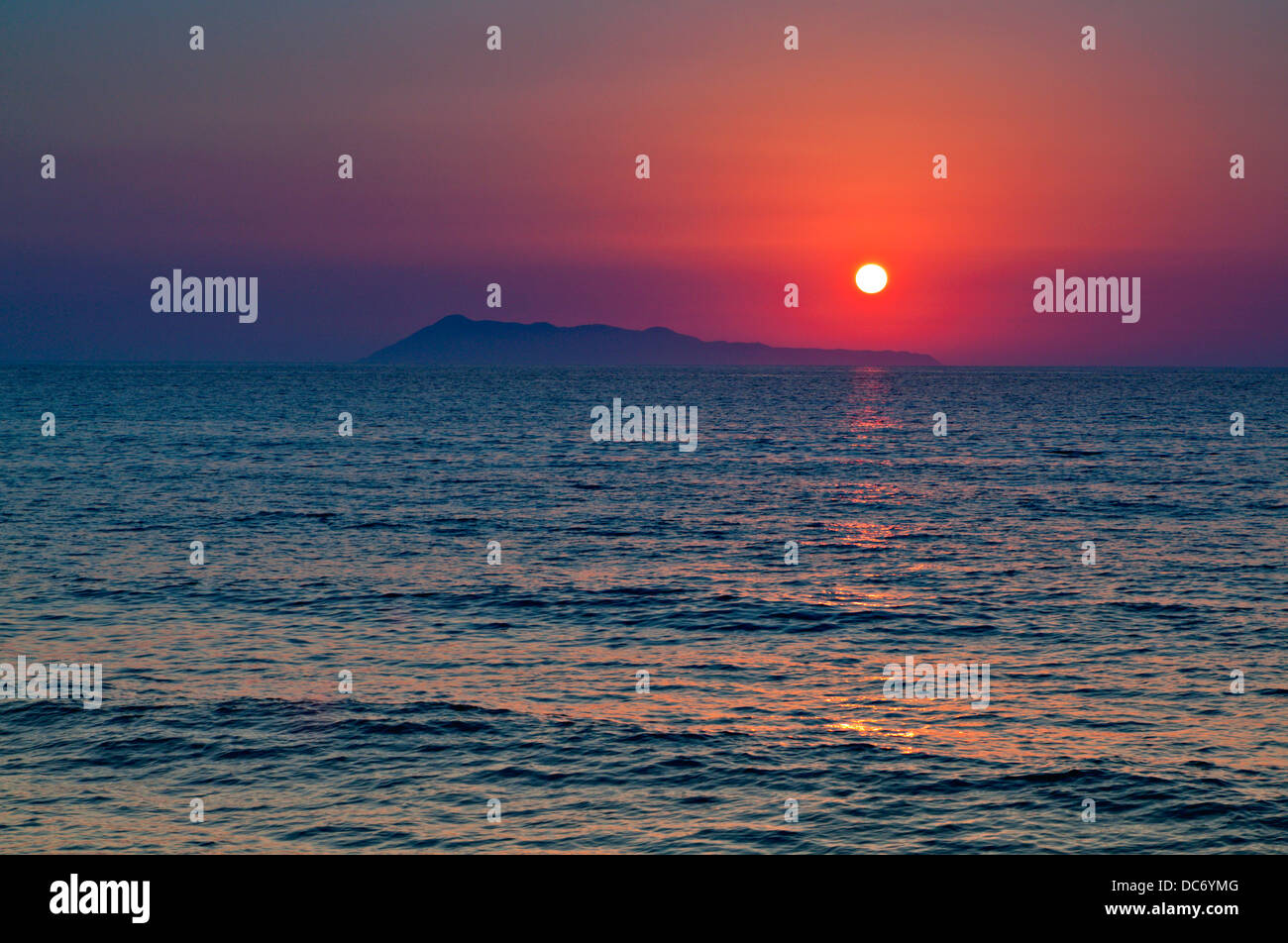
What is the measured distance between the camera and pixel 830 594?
109ft

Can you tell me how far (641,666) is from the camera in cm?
2481

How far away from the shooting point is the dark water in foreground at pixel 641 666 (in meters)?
16.3

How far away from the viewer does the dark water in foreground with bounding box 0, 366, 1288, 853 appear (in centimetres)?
1633

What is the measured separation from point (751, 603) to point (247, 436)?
8204cm
